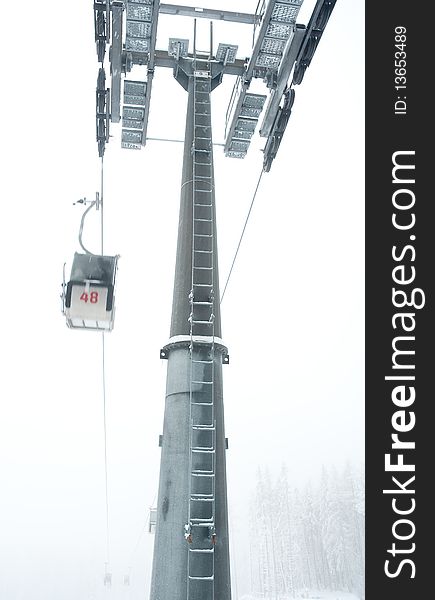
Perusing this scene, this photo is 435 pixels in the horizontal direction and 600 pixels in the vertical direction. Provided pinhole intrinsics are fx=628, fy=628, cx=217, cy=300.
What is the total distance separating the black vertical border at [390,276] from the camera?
6.49 metres

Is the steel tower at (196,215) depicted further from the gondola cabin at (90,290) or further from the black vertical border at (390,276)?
the black vertical border at (390,276)

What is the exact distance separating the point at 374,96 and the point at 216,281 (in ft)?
14.8

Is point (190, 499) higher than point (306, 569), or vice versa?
point (190, 499)

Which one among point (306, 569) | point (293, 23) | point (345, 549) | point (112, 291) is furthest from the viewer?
point (306, 569)

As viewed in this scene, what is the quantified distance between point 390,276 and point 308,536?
77.5 meters

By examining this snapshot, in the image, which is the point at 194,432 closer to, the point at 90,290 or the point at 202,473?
the point at 202,473

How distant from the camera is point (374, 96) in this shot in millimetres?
8109

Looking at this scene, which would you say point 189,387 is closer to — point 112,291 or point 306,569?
point 112,291

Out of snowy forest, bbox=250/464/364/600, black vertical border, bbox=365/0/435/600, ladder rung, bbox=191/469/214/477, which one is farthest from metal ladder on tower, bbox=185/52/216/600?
snowy forest, bbox=250/464/364/600

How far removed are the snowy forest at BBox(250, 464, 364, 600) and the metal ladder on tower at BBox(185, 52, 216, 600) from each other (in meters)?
62.7

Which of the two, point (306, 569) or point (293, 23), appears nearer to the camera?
point (293, 23)

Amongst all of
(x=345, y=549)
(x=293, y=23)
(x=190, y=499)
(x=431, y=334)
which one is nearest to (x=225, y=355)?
(x=190, y=499)

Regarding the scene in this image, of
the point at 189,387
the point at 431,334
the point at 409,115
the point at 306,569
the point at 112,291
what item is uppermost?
the point at 409,115

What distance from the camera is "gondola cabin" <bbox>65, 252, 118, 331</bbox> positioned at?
338 inches
